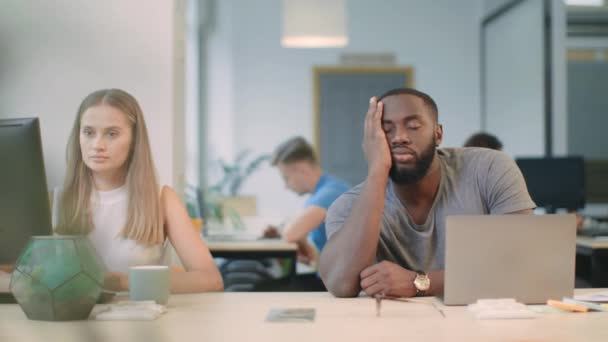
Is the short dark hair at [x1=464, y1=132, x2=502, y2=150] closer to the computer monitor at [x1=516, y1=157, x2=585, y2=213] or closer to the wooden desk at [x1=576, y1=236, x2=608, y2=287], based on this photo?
the wooden desk at [x1=576, y1=236, x2=608, y2=287]

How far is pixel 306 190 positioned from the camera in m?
3.80

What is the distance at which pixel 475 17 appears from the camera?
7320 millimetres

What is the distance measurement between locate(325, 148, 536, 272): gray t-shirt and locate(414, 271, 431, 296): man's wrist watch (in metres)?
0.19

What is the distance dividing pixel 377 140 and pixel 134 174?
0.67 metres

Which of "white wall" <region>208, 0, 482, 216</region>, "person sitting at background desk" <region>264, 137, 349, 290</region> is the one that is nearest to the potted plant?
"white wall" <region>208, 0, 482, 216</region>

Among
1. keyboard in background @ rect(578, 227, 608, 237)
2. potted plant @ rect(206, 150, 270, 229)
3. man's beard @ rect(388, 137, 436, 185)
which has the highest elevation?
man's beard @ rect(388, 137, 436, 185)

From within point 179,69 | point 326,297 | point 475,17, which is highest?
point 475,17

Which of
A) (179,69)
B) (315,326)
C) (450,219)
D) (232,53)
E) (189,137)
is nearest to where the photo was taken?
(315,326)

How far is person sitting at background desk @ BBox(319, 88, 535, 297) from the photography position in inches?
67.9

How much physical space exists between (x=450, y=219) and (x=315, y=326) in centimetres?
34

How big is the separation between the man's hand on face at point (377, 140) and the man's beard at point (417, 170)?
41mm

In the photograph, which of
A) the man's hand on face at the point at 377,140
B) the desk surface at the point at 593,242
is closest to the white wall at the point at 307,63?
the desk surface at the point at 593,242

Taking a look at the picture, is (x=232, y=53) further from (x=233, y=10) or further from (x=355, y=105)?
(x=355, y=105)

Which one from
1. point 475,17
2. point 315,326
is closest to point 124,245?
point 315,326
